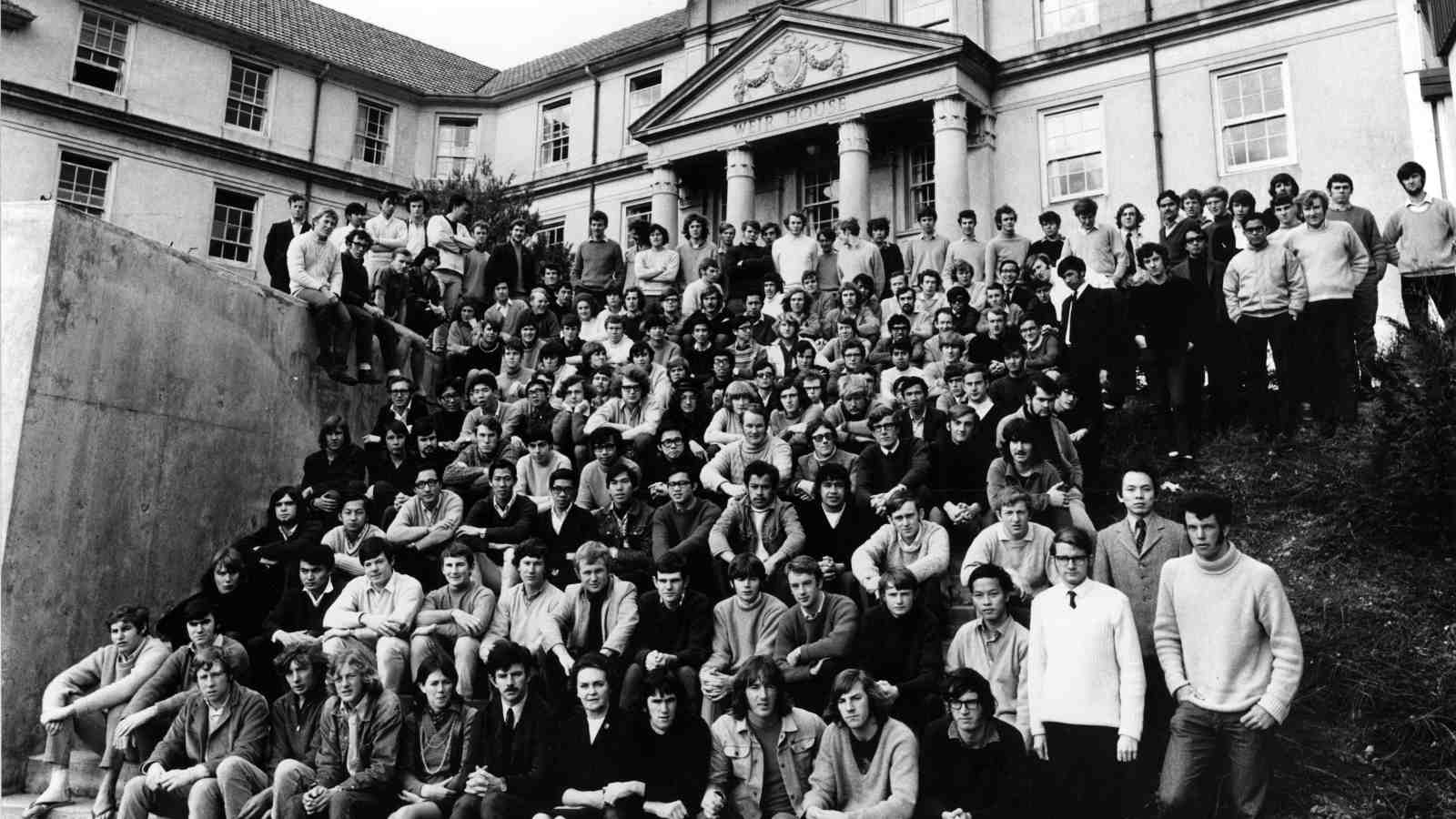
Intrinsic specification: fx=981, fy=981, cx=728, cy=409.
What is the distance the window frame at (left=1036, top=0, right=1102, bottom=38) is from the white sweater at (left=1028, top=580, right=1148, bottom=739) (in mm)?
17627

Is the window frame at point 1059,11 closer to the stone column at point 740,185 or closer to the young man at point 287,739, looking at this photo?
the stone column at point 740,185

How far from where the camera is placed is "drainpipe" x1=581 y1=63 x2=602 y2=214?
28203 mm

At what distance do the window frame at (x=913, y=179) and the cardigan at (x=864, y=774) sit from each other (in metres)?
17.0

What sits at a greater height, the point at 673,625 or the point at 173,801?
the point at 673,625

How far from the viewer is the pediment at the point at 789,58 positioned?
1962 centimetres

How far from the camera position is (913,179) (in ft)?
69.2

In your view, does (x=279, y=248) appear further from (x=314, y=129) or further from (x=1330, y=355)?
(x=314, y=129)

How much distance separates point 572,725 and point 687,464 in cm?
320

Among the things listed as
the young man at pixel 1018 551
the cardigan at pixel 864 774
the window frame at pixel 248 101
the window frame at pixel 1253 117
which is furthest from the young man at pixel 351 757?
the window frame at pixel 248 101

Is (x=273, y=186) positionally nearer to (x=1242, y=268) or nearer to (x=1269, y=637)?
(x=1242, y=268)

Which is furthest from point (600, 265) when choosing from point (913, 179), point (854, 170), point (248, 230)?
point (248, 230)

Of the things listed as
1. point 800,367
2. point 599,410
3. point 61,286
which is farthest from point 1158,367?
point 61,286

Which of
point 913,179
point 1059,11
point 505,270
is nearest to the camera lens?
point 505,270

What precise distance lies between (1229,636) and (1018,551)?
163cm
